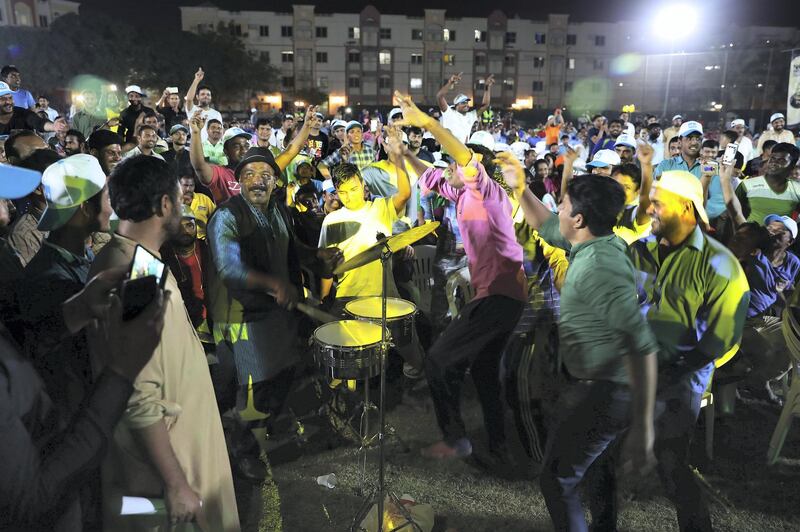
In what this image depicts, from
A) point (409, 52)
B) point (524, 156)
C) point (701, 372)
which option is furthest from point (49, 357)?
point (409, 52)

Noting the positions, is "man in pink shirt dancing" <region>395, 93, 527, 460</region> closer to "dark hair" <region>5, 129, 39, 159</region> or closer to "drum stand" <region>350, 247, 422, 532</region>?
"drum stand" <region>350, 247, 422, 532</region>

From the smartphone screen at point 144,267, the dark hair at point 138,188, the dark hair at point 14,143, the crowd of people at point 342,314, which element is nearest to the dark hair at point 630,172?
the crowd of people at point 342,314

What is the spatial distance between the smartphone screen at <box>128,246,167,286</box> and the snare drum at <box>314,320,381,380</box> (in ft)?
6.38

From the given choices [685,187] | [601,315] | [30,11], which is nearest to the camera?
[601,315]

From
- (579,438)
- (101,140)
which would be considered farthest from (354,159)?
(579,438)

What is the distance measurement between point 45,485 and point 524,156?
37.3 ft

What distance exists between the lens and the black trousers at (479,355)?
14.1 feet

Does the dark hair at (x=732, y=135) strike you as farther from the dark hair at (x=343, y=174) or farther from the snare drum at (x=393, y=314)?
Result: the snare drum at (x=393, y=314)

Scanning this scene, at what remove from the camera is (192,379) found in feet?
7.54

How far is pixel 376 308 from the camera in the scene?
183 inches

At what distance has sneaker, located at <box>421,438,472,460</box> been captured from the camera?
450cm

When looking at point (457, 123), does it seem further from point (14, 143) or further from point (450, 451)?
point (450, 451)

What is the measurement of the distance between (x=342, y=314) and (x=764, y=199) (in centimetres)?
568

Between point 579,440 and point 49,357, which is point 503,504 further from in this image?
point 49,357
